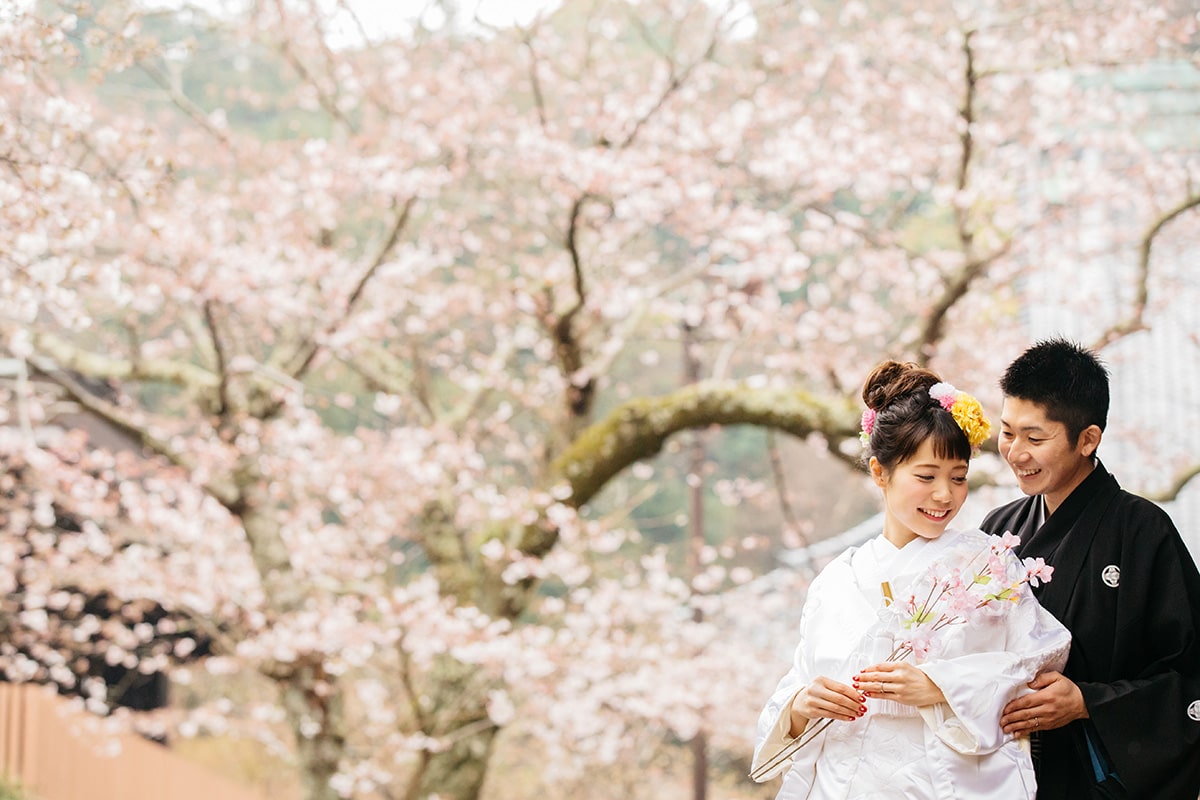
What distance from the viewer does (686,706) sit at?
8.30m

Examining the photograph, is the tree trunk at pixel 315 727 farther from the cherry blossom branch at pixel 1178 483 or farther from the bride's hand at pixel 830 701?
the bride's hand at pixel 830 701

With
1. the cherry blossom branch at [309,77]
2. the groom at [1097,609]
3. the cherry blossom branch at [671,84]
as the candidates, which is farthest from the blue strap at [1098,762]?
the cherry blossom branch at [309,77]

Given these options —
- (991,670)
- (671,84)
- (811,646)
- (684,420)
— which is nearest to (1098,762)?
(991,670)

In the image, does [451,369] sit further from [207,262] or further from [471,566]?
[207,262]

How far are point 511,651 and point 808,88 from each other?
4306mm

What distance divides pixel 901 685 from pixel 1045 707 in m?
0.26

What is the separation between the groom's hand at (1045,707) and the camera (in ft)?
6.53

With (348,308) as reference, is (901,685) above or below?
below

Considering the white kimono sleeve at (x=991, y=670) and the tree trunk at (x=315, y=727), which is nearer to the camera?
the white kimono sleeve at (x=991, y=670)

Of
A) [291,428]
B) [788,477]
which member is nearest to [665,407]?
[291,428]

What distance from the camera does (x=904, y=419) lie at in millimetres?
2102

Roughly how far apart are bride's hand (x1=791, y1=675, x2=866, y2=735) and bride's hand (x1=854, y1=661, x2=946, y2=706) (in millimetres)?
29

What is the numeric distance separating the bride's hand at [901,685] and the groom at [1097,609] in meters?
0.14

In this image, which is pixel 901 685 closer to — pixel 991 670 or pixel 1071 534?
pixel 991 670
